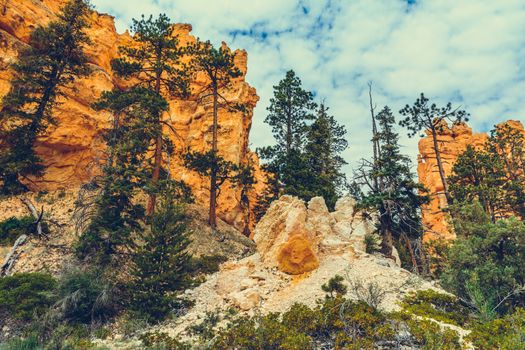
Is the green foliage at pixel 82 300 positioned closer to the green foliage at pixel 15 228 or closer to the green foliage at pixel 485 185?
the green foliage at pixel 15 228

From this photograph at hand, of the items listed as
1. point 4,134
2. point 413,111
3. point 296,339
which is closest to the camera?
point 296,339

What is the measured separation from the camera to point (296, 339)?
30.0ft

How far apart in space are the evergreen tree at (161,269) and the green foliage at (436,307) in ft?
27.7

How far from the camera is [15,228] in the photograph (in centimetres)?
1681

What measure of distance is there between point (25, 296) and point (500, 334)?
1531 cm

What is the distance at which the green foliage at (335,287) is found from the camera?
12.7 meters

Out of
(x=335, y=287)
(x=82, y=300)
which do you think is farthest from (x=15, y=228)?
(x=335, y=287)

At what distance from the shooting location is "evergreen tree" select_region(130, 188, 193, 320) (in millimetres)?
12227

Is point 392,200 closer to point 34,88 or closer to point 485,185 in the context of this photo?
point 485,185

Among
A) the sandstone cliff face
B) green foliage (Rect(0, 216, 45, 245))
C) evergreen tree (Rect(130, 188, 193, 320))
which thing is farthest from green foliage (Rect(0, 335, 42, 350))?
the sandstone cliff face

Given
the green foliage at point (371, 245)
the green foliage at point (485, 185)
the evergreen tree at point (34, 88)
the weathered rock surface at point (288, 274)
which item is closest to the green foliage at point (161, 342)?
the weathered rock surface at point (288, 274)

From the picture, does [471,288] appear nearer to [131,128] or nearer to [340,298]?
[340,298]

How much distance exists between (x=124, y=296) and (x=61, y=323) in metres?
2.39

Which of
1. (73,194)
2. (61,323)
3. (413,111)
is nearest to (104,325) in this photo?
(61,323)
